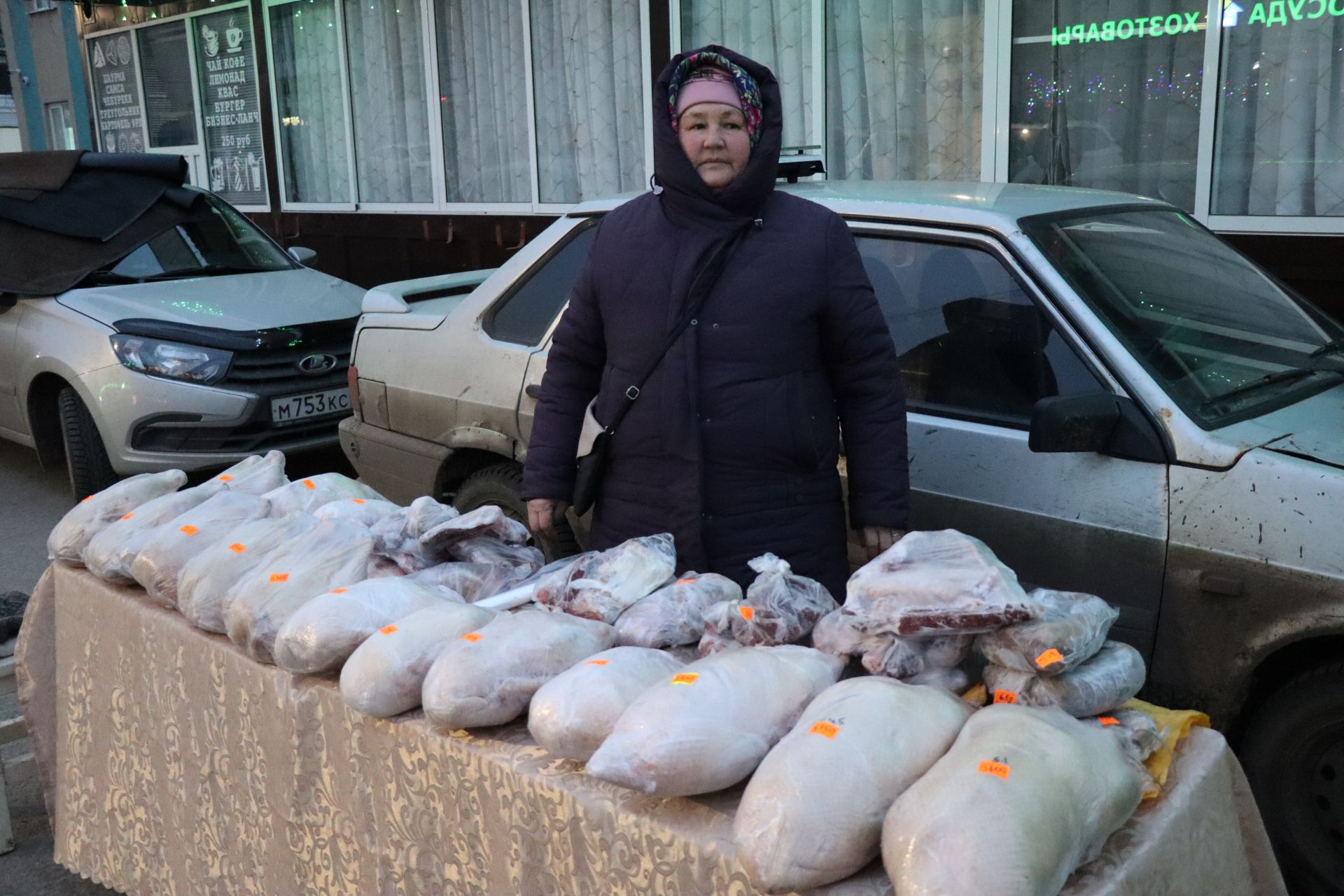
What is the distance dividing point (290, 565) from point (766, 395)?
1051 mm

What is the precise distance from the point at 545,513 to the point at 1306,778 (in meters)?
1.80

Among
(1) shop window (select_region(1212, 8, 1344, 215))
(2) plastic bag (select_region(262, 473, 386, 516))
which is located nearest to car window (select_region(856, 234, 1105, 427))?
(2) plastic bag (select_region(262, 473, 386, 516))

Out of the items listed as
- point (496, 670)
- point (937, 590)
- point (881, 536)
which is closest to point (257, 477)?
point (496, 670)

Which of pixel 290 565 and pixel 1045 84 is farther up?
pixel 1045 84

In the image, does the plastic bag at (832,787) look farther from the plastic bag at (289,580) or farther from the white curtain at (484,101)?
the white curtain at (484,101)

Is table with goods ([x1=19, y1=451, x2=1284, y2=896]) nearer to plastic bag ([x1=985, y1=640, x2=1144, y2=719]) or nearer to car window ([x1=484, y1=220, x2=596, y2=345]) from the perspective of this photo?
plastic bag ([x1=985, y1=640, x2=1144, y2=719])

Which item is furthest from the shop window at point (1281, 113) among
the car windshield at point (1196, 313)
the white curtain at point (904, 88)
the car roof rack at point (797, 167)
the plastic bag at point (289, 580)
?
the plastic bag at point (289, 580)

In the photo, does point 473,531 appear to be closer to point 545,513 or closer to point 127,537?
point 545,513

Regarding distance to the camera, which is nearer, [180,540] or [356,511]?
[180,540]

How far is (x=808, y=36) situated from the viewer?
24.4 ft

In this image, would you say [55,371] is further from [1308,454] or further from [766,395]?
[1308,454]

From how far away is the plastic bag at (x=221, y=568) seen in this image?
248 cm

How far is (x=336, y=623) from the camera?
217 cm

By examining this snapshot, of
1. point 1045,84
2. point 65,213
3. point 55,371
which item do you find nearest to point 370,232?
→ point 65,213
